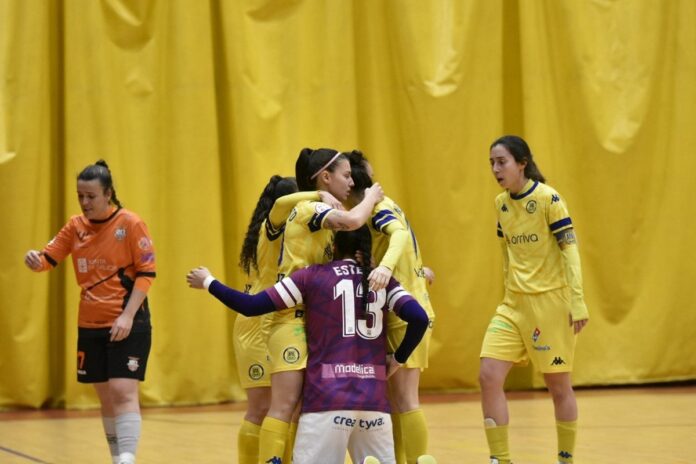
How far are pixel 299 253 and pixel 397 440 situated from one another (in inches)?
53.2

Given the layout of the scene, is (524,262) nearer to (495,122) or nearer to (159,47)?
(495,122)

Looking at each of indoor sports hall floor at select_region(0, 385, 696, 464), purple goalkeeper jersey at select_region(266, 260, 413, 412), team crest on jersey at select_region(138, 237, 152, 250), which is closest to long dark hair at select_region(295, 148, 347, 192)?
purple goalkeeper jersey at select_region(266, 260, 413, 412)

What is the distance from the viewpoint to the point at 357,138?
10750 millimetres

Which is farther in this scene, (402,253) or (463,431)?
(463,431)

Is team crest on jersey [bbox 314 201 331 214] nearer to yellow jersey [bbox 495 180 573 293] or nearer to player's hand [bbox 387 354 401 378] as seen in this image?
player's hand [bbox 387 354 401 378]

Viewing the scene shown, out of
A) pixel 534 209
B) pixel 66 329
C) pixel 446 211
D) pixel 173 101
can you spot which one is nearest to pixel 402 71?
pixel 446 211

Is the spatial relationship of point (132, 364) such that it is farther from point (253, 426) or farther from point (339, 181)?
point (339, 181)

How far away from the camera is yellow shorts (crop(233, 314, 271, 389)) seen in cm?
565

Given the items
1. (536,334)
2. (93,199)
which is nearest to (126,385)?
(93,199)

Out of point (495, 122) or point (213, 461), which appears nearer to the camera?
point (213, 461)

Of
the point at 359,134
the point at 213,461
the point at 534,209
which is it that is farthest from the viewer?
the point at 359,134

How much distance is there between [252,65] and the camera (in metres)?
10.6

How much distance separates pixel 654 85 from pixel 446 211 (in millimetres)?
2559

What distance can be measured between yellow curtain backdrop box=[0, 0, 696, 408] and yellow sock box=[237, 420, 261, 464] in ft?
15.8
